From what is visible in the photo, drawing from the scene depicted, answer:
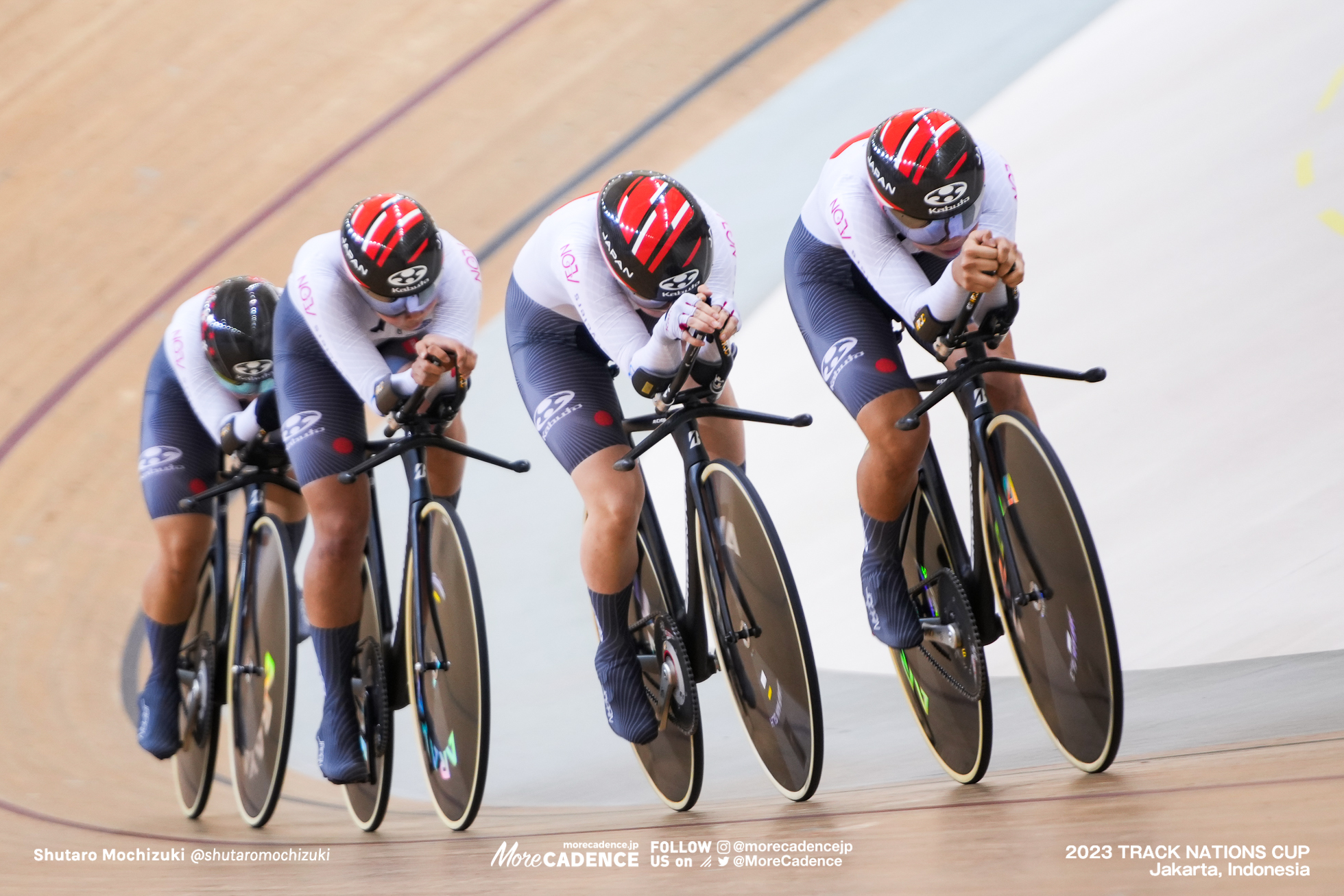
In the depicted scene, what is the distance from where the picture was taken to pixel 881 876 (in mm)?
1708

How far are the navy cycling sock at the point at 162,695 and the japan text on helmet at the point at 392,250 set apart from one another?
1.31 m

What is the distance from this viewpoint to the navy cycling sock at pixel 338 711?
9.62 feet

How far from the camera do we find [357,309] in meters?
2.89

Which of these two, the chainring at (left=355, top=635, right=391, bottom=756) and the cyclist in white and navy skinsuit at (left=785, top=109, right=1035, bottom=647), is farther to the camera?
the chainring at (left=355, top=635, right=391, bottom=756)

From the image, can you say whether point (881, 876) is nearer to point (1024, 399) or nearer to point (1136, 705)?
point (1024, 399)

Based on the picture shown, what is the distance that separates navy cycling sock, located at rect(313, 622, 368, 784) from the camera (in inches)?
115

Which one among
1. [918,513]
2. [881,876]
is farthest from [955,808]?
[918,513]

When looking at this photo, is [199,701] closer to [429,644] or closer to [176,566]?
[176,566]

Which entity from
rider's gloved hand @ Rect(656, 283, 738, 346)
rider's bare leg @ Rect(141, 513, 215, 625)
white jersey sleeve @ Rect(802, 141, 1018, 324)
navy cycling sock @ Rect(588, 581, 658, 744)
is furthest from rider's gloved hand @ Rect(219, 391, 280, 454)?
white jersey sleeve @ Rect(802, 141, 1018, 324)

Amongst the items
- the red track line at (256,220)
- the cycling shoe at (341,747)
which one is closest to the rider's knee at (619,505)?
the cycling shoe at (341,747)

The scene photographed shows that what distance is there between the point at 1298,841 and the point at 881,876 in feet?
1.62

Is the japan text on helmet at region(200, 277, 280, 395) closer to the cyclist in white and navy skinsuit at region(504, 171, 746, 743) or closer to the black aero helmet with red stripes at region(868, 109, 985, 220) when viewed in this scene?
the cyclist in white and navy skinsuit at region(504, 171, 746, 743)

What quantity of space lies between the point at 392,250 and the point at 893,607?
1.22 m

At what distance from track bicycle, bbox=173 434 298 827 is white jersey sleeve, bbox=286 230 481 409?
0.53 meters
